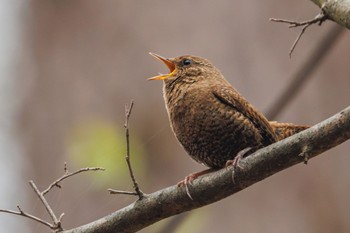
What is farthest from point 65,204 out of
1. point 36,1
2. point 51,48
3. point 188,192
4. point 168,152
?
point 188,192

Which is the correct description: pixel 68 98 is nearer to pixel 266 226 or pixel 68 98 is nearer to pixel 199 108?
pixel 266 226

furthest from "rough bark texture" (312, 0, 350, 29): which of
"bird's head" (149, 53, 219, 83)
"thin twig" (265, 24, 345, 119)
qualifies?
"bird's head" (149, 53, 219, 83)

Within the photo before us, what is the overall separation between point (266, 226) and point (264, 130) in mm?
1612

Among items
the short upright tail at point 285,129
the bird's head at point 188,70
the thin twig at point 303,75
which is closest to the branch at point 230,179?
the thin twig at point 303,75

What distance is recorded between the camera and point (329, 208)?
5.39 meters

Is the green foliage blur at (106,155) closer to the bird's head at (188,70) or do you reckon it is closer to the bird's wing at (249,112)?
the bird's head at (188,70)

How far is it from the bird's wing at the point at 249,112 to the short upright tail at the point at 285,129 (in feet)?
0.38

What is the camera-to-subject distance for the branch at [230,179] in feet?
10.5

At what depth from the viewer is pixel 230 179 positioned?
3.46m

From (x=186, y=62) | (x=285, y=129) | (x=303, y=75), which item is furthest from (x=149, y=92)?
(x=303, y=75)

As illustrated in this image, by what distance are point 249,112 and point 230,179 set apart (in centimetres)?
62

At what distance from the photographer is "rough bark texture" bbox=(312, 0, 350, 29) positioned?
3678mm

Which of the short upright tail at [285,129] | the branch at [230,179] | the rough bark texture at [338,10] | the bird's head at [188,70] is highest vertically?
the bird's head at [188,70]

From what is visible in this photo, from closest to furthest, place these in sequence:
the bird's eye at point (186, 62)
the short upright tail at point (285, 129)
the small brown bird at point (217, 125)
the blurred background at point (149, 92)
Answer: the small brown bird at point (217, 125), the short upright tail at point (285, 129), the bird's eye at point (186, 62), the blurred background at point (149, 92)
